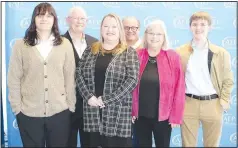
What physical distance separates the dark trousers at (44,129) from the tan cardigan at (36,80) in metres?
0.04

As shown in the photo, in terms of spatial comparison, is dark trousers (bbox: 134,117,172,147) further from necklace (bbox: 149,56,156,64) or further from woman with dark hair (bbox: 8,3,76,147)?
woman with dark hair (bbox: 8,3,76,147)

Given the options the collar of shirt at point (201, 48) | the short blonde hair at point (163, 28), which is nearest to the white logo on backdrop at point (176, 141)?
the collar of shirt at point (201, 48)

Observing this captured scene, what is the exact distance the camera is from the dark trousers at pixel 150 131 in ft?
8.05

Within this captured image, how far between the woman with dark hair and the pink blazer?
617 mm

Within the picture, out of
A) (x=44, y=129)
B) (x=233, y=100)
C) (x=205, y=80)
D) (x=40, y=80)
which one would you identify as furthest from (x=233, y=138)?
(x=40, y=80)

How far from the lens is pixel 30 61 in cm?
225

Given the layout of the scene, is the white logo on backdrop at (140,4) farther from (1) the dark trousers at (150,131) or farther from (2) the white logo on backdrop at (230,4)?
(1) the dark trousers at (150,131)

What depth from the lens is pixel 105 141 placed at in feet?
7.97

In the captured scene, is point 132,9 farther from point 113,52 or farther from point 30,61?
point 30,61

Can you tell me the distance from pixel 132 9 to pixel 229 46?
118 cm

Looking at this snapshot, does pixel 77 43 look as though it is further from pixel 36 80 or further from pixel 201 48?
pixel 201 48

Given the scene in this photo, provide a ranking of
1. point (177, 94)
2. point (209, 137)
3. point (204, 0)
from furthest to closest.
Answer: point (204, 0) → point (209, 137) → point (177, 94)

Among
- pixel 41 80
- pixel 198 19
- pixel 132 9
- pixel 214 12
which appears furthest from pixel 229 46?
pixel 41 80

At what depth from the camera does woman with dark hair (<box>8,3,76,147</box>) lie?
89.5 inches
